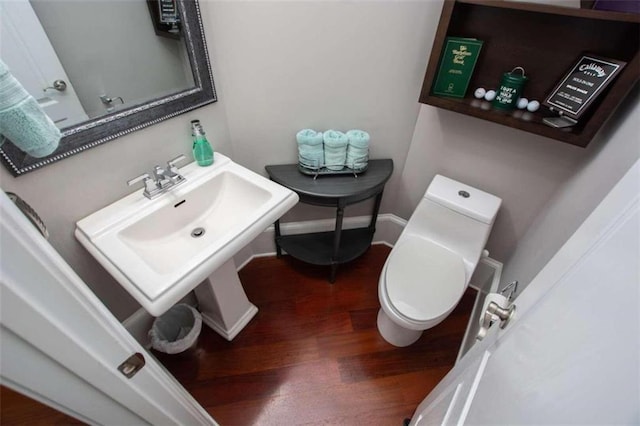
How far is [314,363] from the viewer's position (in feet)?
4.66

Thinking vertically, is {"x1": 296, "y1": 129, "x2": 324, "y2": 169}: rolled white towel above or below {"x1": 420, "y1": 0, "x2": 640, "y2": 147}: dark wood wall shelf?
below

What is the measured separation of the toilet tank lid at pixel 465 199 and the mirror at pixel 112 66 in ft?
3.88

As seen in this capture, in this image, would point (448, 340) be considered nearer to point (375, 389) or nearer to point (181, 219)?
point (375, 389)

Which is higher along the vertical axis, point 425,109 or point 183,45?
point 183,45

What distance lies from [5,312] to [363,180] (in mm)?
1270

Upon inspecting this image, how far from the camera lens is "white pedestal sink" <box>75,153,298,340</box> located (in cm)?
82

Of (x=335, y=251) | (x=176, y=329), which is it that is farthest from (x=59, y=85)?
(x=335, y=251)

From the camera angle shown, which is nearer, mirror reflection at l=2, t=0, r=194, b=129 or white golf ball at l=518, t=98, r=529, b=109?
mirror reflection at l=2, t=0, r=194, b=129

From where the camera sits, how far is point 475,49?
111 cm

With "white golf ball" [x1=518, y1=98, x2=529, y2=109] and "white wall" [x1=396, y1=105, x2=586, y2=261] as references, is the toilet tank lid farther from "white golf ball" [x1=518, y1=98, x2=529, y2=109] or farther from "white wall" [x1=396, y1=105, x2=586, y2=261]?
"white golf ball" [x1=518, y1=98, x2=529, y2=109]

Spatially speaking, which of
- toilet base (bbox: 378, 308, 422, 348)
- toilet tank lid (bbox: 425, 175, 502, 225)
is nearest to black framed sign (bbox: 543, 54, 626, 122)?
toilet tank lid (bbox: 425, 175, 502, 225)

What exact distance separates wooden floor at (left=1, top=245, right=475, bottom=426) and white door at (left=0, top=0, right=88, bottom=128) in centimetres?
117

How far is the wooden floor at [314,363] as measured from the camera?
127 centimetres

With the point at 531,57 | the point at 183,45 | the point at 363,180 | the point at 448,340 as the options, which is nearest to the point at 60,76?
the point at 183,45
